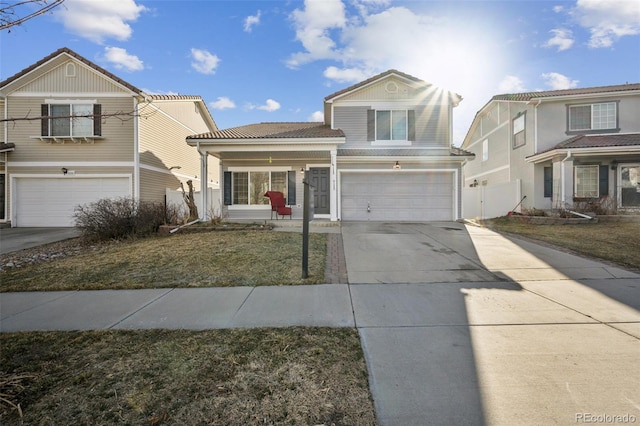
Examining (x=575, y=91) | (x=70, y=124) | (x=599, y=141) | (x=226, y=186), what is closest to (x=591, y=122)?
(x=575, y=91)

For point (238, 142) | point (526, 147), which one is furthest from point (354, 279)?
point (526, 147)

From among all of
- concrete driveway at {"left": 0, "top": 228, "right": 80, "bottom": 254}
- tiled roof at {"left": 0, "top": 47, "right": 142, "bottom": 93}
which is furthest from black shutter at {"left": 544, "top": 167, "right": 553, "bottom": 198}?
concrete driveway at {"left": 0, "top": 228, "right": 80, "bottom": 254}

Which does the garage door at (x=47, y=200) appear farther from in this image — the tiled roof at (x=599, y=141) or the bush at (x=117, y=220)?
the tiled roof at (x=599, y=141)

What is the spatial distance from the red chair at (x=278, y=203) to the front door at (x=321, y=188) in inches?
54.1

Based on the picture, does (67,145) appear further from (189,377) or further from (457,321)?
(457,321)

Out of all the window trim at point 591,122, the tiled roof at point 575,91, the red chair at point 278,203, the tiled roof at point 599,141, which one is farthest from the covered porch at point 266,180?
the window trim at point 591,122

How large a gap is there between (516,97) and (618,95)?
421 centimetres

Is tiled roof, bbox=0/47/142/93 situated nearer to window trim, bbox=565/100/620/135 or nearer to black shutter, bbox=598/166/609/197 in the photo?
window trim, bbox=565/100/620/135

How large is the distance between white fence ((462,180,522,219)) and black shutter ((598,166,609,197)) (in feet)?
10.5

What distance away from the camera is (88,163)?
13461mm

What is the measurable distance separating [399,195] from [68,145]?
14.7 metres

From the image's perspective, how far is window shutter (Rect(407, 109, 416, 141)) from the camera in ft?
44.9

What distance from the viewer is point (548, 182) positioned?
14875mm

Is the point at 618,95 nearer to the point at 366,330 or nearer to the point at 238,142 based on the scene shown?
the point at 238,142
